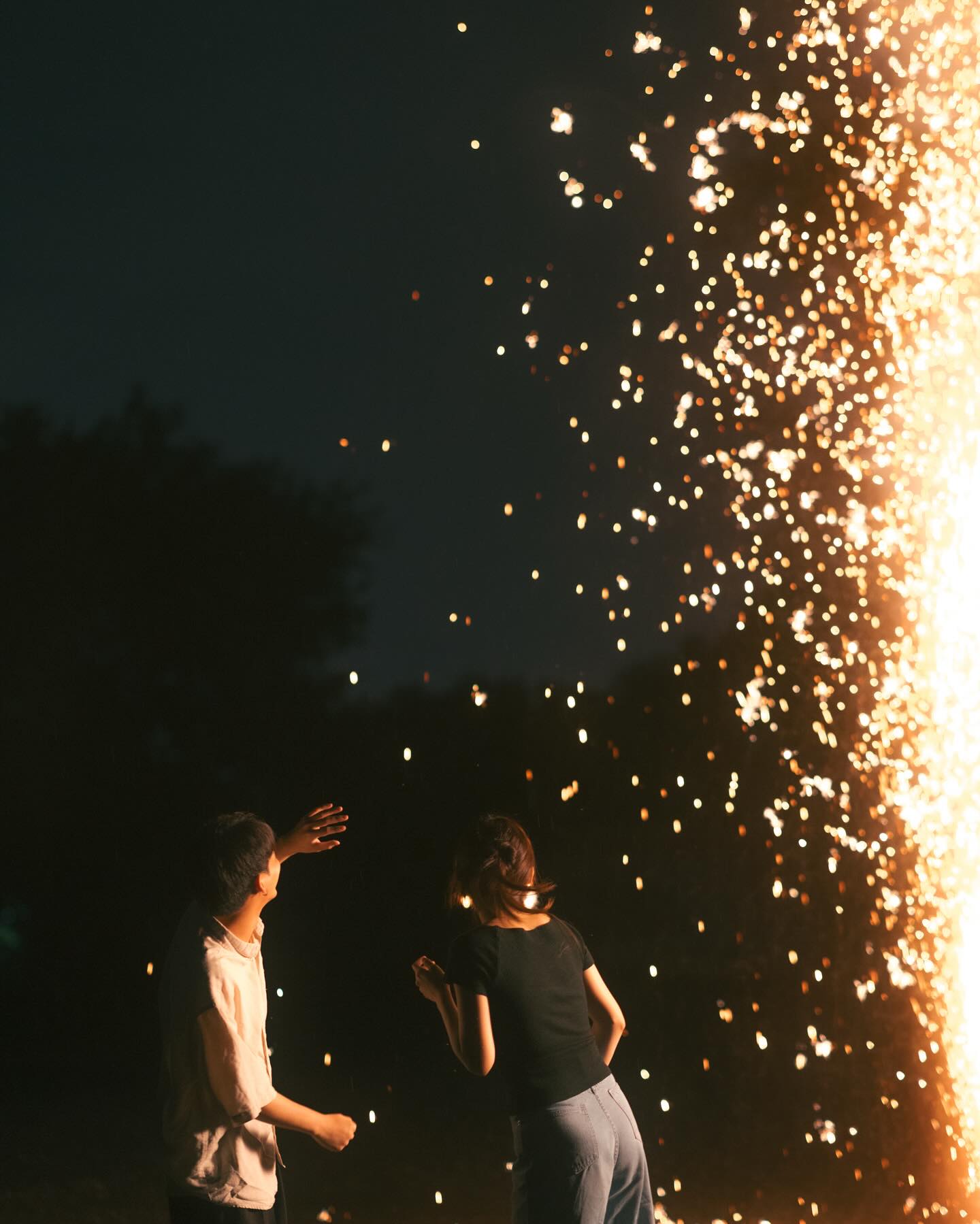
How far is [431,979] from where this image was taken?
3.13m

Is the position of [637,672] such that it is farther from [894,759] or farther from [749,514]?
[894,759]

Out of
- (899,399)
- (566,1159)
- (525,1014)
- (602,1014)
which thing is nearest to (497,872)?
(525,1014)

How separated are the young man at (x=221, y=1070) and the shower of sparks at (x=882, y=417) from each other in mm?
4517

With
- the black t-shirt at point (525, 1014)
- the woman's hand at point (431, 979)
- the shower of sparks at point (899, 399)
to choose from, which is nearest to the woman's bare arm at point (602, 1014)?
the black t-shirt at point (525, 1014)

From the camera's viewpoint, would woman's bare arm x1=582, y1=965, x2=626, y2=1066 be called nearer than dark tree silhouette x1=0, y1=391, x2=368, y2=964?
Yes

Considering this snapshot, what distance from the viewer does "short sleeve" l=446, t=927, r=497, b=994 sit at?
294 cm

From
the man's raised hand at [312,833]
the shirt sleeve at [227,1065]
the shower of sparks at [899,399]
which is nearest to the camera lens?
the shirt sleeve at [227,1065]

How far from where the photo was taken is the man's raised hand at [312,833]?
3.35 m

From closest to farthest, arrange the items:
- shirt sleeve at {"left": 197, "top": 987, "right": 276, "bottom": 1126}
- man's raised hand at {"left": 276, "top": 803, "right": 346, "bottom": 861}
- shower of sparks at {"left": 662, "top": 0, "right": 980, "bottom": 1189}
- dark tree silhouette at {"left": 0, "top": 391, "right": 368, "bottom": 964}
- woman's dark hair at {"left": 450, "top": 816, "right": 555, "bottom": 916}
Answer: shirt sleeve at {"left": 197, "top": 987, "right": 276, "bottom": 1126}
woman's dark hair at {"left": 450, "top": 816, "right": 555, "bottom": 916}
man's raised hand at {"left": 276, "top": 803, "right": 346, "bottom": 861}
shower of sparks at {"left": 662, "top": 0, "right": 980, "bottom": 1189}
dark tree silhouette at {"left": 0, "top": 391, "right": 368, "bottom": 964}

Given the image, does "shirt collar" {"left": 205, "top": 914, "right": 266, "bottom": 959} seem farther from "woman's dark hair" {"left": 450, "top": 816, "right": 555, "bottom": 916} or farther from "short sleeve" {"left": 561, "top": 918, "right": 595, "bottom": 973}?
"short sleeve" {"left": 561, "top": 918, "right": 595, "bottom": 973}

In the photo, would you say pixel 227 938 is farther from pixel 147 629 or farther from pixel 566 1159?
pixel 147 629

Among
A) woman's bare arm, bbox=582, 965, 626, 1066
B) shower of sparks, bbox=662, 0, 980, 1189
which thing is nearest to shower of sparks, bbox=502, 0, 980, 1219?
shower of sparks, bbox=662, 0, 980, 1189

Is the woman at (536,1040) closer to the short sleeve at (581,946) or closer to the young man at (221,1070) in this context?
the short sleeve at (581,946)

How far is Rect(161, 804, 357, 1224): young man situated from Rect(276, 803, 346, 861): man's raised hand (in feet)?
1.33
